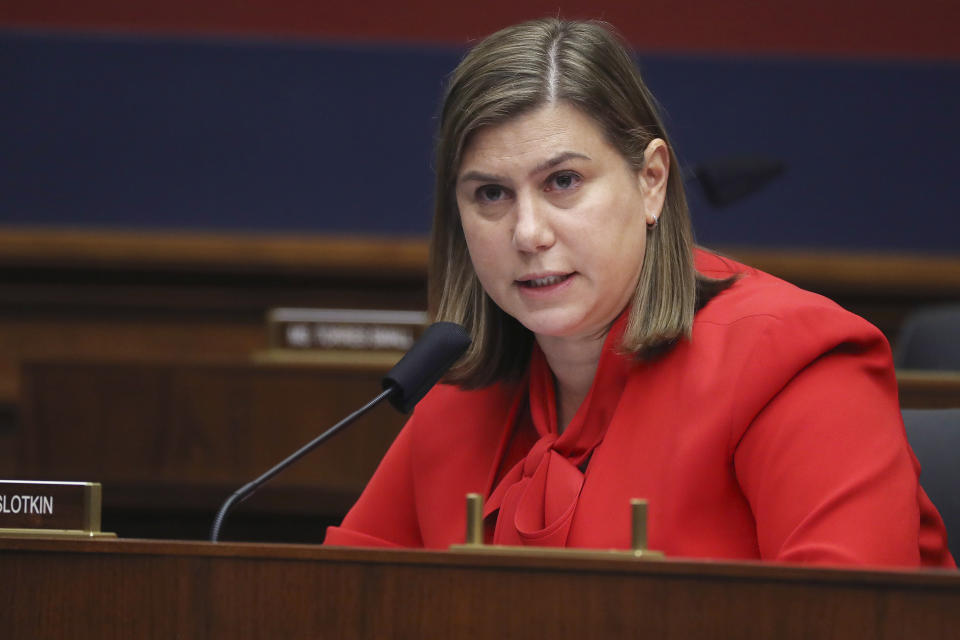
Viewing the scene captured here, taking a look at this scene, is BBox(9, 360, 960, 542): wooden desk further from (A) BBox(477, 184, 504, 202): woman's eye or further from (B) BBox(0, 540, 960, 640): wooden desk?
(B) BBox(0, 540, 960, 640): wooden desk

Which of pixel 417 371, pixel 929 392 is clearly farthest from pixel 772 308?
pixel 929 392

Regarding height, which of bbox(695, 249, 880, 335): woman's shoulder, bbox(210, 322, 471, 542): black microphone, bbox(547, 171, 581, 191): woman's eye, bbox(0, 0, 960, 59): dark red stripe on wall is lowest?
bbox(210, 322, 471, 542): black microphone

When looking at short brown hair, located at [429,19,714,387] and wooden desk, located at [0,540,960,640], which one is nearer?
wooden desk, located at [0,540,960,640]

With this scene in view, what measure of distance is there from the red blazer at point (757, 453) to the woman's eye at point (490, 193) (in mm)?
209

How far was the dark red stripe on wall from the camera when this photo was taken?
3490 mm

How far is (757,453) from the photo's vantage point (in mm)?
1283

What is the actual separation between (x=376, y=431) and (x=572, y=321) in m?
1.06

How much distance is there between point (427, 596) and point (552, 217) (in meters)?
0.57

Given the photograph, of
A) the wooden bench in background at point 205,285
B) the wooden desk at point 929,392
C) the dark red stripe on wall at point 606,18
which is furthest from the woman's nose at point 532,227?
the dark red stripe on wall at point 606,18

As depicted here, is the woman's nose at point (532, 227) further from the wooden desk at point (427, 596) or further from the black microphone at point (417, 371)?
the wooden desk at point (427, 596)

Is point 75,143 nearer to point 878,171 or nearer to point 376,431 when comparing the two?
point 376,431

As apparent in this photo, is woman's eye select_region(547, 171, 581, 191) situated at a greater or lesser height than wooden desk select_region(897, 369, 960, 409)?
greater

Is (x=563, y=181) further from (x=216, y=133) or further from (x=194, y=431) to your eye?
(x=216, y=133)

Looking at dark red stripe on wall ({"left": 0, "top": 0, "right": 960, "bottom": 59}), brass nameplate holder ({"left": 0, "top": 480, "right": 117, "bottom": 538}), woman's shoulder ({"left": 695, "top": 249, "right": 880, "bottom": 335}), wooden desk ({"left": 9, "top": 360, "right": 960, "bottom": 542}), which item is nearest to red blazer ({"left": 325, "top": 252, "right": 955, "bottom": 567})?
woman's shoulder ({"left": 695, "top": 249, "right": 880, "bottom": 335})
